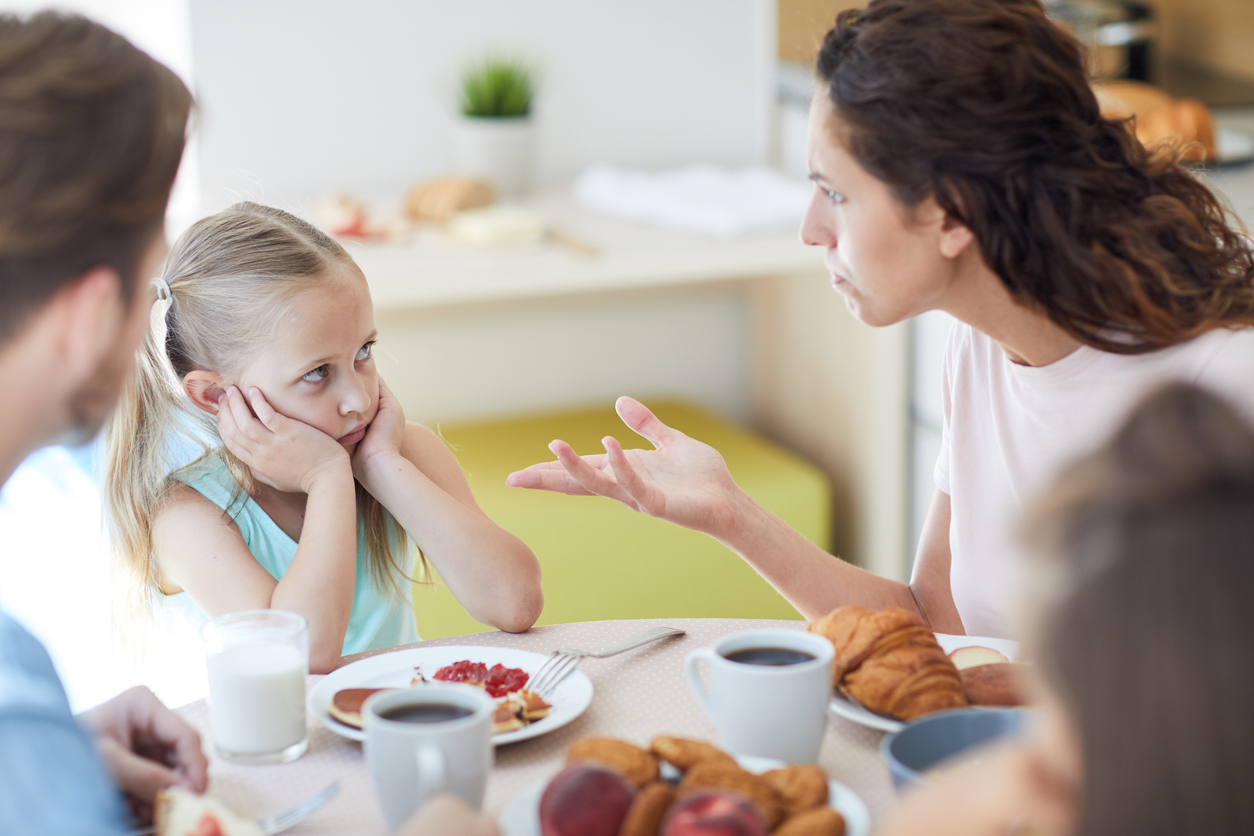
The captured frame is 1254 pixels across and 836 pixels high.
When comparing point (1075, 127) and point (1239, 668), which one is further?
point (1075, 127)

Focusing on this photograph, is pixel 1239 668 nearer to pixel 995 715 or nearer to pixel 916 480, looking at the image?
pixel 995 715

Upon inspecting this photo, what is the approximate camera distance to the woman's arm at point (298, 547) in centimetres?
101

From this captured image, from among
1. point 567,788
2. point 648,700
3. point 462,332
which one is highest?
point 567,788

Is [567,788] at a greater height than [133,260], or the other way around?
[133,260]

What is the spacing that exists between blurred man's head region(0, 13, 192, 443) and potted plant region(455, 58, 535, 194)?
1.63 metres

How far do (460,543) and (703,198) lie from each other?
1233mm

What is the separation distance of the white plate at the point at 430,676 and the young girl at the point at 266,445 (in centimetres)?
12

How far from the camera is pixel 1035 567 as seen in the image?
0.43 meters

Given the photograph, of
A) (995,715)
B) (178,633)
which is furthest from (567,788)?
(178,633)

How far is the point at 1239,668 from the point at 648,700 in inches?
20.5

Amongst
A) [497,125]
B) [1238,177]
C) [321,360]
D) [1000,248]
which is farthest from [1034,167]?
[497,125]

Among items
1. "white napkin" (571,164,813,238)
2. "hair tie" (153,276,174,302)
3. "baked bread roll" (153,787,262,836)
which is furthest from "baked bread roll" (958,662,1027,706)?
"white napkin" (571,164,813,238)

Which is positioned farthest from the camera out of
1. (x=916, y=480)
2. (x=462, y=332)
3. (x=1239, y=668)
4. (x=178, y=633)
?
(x=462, y=332)

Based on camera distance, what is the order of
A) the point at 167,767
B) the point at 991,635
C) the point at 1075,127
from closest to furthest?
1. the point at 167,767
2. the point at 1075,127
3. the point at 991,635
